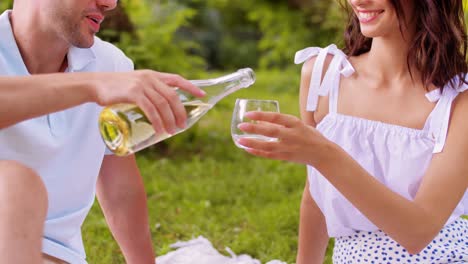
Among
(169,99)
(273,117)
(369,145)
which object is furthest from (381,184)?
(169,99)

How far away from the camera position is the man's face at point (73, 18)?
2.18 meters

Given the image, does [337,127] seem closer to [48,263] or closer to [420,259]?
[420,259]

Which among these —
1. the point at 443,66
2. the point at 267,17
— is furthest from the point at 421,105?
the point at 267,17

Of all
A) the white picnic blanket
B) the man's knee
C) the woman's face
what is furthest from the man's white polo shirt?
the white picnic blanket

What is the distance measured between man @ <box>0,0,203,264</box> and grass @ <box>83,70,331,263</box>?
923 mm

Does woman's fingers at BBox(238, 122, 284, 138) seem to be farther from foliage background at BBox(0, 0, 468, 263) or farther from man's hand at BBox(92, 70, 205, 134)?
foliage background at BBox(0, 0, 468, 263)

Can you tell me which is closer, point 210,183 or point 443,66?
point 443,66

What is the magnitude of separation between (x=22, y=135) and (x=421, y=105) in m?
1.24

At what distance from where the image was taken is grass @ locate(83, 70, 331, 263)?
3.65 metres

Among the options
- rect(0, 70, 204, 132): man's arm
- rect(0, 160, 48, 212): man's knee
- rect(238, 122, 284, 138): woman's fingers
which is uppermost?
rect(0, 70, 204, 132): man's arm

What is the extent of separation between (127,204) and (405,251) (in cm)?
95

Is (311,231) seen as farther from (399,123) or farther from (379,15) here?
(379,15)

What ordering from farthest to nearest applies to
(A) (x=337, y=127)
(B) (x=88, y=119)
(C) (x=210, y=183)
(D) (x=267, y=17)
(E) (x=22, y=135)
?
1. (D) (x=267, y=17)
2. (C) (x=210, y=183)
3. (A) (x=337, y=127)
4. (B) (x=88, y=119)
5. (E) (x=22, y=135)

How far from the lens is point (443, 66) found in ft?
7.72
